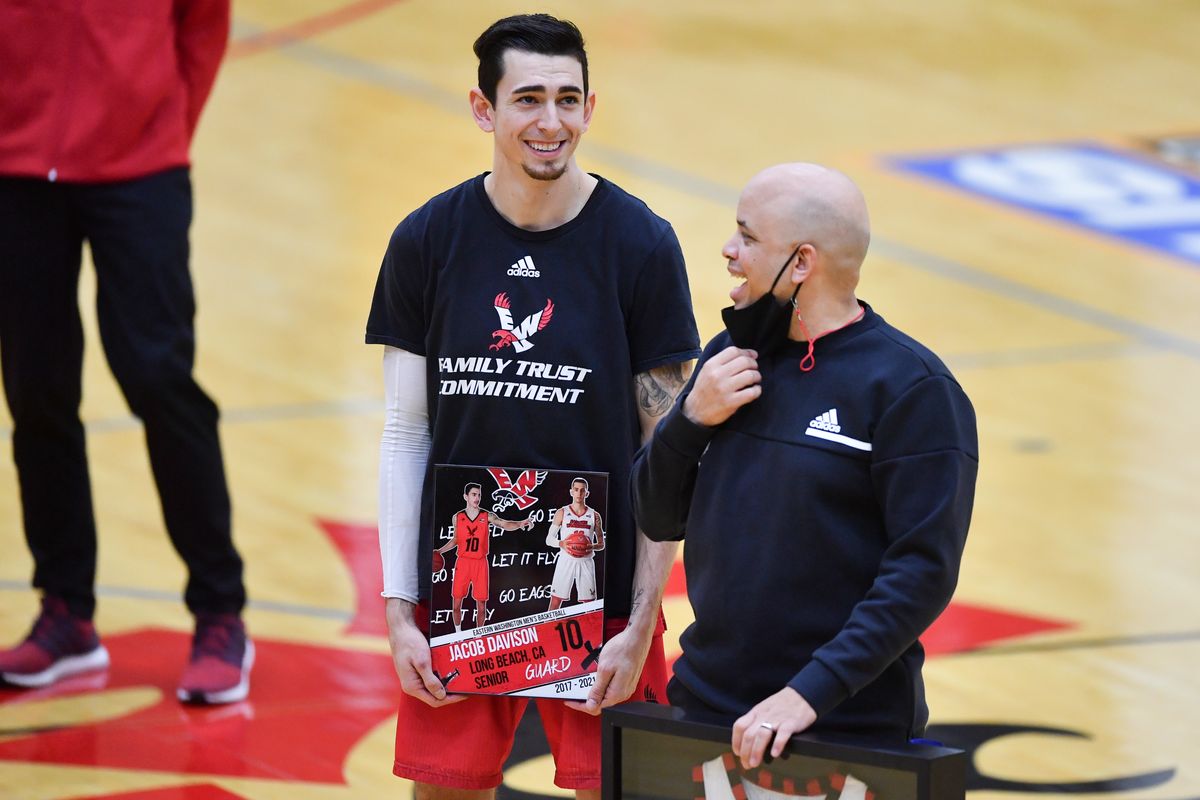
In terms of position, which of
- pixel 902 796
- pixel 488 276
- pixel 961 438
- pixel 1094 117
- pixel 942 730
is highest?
pixel 1094 117

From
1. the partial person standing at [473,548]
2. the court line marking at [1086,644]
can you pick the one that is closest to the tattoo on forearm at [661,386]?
the partial person standing at [473,548]

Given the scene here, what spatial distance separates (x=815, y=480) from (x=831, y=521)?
0.06 m

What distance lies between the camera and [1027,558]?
19.5 feet

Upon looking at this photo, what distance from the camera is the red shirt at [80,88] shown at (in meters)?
4.64

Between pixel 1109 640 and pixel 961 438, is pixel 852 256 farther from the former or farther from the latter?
pixel 1109 640

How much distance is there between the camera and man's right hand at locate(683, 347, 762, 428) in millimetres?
2803

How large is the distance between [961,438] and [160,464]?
2.67 meters

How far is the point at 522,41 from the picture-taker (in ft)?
10.4

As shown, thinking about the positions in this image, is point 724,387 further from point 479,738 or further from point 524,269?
point 479,738

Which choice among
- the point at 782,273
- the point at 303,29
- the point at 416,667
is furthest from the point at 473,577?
the point at 303,29

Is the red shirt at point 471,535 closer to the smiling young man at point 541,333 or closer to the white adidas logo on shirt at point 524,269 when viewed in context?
the smiling young man at point 541,333

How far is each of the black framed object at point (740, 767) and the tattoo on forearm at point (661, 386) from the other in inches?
24.1

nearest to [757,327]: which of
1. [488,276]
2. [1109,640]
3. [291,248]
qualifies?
[488,276]

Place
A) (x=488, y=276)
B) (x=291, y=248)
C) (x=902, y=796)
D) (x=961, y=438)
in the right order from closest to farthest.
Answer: (x=902, y=796) → (x=961, y=438) → (x=488, y=276) → (x=291, y=248)
